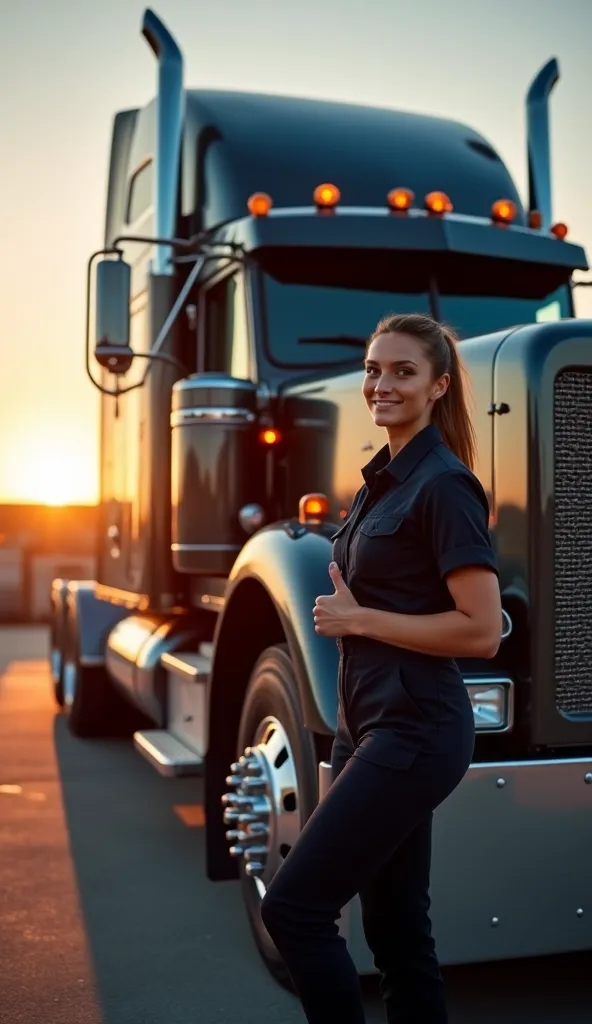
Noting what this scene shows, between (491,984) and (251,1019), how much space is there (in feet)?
2.76

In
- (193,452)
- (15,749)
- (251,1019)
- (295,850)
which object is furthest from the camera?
(15,749)

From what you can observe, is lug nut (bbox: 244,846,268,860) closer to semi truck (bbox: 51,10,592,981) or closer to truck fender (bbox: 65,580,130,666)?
semi truck (bbox: 51,10,592,981)

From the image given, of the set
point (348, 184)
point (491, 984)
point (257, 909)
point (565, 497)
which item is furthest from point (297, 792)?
point (348, 184)

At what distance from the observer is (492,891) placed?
3.42m

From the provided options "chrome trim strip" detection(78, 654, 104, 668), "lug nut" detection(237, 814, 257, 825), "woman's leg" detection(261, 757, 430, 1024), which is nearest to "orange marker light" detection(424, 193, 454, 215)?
"lug nut" detection(237, 814, 257, 825)

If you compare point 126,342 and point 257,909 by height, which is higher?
point 126,342

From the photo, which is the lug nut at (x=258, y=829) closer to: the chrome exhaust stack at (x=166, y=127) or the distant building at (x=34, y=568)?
the chrome exhaust stack at (x=166, y=127)

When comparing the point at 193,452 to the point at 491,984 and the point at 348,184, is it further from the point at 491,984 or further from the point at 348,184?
the point at 491,984

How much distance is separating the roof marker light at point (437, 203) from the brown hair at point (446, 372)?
115 inches

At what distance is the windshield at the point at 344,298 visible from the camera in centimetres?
540

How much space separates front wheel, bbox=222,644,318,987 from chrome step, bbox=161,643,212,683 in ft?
3.21

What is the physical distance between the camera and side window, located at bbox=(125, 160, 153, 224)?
6.69m

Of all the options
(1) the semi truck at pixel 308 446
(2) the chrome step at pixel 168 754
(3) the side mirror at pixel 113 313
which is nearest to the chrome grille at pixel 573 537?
(1) the semi truck at pixel 308 446

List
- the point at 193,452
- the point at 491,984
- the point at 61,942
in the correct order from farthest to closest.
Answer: the point at 193,452 < the point at 61,942 < the point at 491,984
